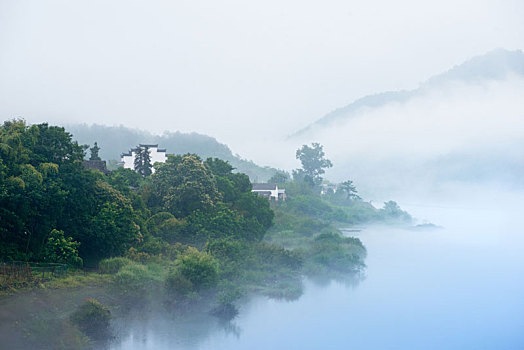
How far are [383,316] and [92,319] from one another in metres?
18.9

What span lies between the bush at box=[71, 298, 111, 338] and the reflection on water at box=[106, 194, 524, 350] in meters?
0.84

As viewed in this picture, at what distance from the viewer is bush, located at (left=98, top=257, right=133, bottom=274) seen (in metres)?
25.9

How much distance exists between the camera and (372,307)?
1345 inches

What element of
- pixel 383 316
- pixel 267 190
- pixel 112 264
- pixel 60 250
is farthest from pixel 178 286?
pixel 267 190

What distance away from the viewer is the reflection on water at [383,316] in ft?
80.3

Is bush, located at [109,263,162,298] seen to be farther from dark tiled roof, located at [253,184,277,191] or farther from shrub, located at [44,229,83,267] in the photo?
dark tiled roof, located at [253,184,277,191]

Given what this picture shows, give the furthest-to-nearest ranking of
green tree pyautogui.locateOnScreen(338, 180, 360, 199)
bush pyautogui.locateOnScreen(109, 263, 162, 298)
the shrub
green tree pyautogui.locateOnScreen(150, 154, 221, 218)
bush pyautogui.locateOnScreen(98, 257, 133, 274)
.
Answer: green tree pyautogui.locateOnScreen(338, 180, 360, 199) → green tree pyautogui.locateOnScreen(150, 154, 221, 218) → bush pyautogui.locateOnScreen(98, 257, 133, 274) → bush pyautogui.locateOnScreen(109, 263, 162, 298) → the shrub

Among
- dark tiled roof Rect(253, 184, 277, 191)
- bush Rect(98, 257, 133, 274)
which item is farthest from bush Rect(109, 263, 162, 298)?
dark tiled roof Rect(253, 184, 277, 191)

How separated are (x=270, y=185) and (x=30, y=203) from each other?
168ft

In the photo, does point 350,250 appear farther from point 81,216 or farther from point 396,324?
point 81,216

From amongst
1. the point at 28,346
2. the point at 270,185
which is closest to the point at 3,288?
the point at 28,346

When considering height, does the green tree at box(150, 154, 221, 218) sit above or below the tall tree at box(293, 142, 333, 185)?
below

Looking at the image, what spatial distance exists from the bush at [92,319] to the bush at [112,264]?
4.06m

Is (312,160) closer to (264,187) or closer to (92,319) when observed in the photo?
(264,187)
